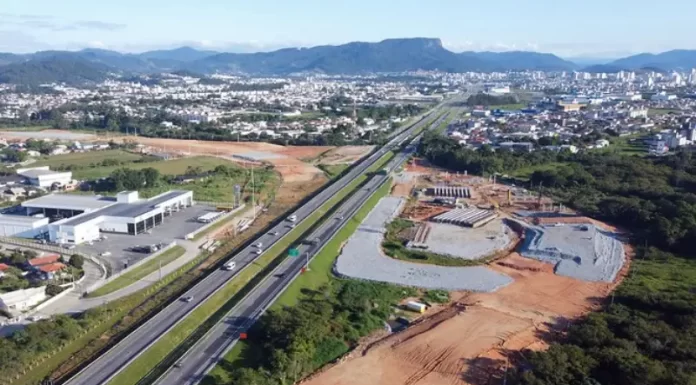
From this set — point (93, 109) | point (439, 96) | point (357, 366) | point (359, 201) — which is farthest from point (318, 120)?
point (357, 366)

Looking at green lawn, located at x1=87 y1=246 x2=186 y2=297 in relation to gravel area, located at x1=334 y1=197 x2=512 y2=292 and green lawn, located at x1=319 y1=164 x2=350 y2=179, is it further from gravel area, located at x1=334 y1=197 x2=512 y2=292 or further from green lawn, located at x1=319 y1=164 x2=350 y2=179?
green lawn, located at x1=319 y1=164 x2=350 y2=179

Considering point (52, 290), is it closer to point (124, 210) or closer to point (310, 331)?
point (124, 210)

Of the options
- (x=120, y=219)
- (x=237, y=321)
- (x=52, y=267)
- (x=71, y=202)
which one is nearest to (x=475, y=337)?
(x=237, y=321)

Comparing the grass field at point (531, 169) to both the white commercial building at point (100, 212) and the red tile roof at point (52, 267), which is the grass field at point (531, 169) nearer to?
the white commercial building at point (100, 212)

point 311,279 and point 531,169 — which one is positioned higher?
point 531,169

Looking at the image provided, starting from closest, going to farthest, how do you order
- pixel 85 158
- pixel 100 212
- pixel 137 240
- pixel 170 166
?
pixel 137 240
pixel 100 212
pixel 170 166
pixel 85 158

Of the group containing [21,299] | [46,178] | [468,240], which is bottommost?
[468,240]

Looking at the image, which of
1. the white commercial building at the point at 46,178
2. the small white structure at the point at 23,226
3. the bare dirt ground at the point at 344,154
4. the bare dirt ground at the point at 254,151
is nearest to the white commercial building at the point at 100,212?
the small white structure at the point at 23,226
